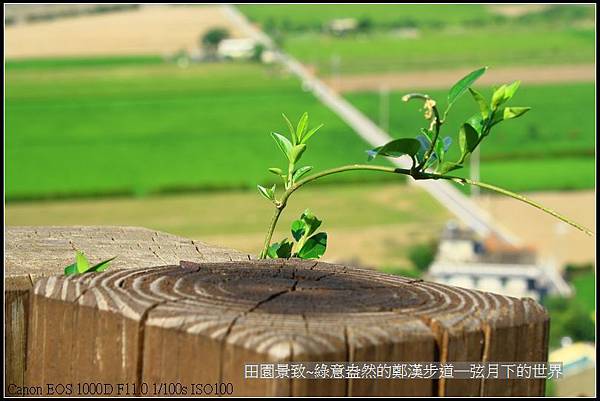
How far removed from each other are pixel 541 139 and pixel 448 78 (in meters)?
12.5

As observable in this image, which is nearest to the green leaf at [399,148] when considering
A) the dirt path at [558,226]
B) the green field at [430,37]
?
the dirt path at [558,226]

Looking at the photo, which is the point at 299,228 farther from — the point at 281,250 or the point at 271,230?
the point at 271,230

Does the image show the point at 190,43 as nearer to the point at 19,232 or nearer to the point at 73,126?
the point at 73,126

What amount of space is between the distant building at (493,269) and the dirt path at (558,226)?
111 cm

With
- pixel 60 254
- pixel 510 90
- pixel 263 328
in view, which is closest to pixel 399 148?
pixel 510 90

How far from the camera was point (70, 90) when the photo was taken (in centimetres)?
7544

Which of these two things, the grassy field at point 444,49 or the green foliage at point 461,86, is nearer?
the green foliage at point 461,86

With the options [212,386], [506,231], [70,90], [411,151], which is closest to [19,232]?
[411,151]

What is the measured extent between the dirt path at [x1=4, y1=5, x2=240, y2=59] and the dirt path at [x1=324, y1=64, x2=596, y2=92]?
1395cm

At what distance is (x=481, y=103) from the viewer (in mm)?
1728

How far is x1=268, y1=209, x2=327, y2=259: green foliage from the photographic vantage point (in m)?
2.16

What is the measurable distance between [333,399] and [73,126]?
6785 cm

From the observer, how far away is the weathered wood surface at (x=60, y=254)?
5.73 feet

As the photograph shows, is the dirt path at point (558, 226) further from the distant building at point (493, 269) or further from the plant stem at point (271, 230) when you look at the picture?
the plant stem at point (271, 230)
